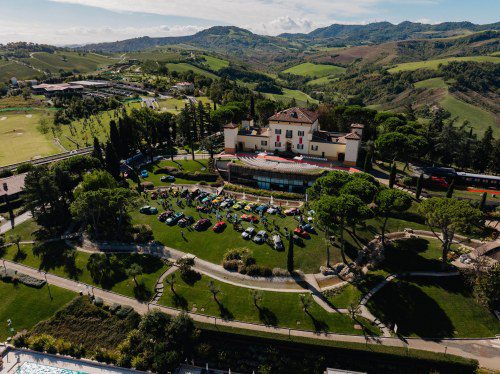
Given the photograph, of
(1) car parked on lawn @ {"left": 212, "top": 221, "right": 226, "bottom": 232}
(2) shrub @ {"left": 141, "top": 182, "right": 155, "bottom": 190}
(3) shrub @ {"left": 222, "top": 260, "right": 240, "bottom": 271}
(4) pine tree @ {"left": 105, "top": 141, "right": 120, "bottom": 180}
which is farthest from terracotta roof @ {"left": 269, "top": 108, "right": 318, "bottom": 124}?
(3) shrub @ {"left": 222, "top": 260, "right": 240, "bottom": 271}

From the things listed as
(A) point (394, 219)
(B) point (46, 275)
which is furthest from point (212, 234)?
(A) point (394, 219)

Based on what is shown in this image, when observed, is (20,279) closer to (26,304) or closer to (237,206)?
(26,304)

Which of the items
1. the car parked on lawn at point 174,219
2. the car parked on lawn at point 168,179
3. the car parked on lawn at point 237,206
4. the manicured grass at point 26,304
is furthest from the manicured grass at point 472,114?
the manicured grass at point 26,304

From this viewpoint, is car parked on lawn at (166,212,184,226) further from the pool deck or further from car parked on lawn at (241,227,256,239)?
the pool deck

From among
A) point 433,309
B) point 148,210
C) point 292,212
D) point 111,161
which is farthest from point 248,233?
point 111,161

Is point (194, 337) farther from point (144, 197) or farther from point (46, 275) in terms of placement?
point (144, 197)

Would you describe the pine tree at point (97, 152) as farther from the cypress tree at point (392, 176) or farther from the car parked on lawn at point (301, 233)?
the cypress tree at point (392, 176)

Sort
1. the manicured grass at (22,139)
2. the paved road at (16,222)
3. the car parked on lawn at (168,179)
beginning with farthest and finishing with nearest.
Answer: the manicured grass at (22,139) < the car parked on lawn at (168,179) < the paved road at (16,222)
